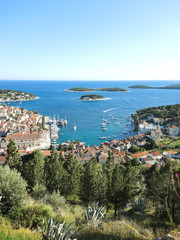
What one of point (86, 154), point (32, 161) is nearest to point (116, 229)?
point (32, 161)

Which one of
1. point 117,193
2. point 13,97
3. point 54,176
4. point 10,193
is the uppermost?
point 13,97

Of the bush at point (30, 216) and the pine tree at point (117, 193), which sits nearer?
the bush at point (30, 216)

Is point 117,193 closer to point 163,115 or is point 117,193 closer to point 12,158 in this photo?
point 12,158

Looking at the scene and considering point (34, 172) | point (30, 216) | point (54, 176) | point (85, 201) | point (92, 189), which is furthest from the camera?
point (54, 176)

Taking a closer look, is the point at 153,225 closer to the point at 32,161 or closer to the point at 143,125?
the point at 32,161

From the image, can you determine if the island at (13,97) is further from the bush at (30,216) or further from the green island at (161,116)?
the bush at (30,216)

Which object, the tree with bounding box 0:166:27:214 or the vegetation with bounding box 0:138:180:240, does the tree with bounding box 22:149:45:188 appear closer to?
the vegetation with bounding box 0:138:180:240

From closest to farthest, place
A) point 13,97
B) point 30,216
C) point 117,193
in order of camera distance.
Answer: point 30,216 < point 117,193 < point 13,97

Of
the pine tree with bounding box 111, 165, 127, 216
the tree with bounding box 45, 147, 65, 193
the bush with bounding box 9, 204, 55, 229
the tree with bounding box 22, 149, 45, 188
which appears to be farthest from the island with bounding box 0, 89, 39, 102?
the bush with bounding box 9, 204, 55, 229

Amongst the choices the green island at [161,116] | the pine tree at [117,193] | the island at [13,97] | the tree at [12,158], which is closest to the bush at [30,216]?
the pine tree at [117,193]

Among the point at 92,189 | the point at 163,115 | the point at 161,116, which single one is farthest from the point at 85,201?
the point at 163,115

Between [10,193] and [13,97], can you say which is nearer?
[10,193]
